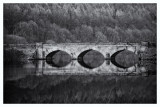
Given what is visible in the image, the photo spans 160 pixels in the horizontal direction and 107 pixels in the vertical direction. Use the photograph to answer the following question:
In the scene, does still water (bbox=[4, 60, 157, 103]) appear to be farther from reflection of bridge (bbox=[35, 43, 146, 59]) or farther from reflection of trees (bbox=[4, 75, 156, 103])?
reflection of bridge (bbox=[35, 43, 146, 59])

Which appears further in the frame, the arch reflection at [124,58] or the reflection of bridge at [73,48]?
the arch reflection at [124,58]

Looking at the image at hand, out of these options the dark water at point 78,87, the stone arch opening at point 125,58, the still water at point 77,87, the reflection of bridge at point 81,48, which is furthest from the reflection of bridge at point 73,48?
the still water at point 77,87

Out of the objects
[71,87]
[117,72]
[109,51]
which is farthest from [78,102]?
[109,51]

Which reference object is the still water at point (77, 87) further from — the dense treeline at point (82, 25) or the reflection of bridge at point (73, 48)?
the reflection of bridge at point (73, 48)

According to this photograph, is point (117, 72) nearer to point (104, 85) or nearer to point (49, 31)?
point (104, 85)

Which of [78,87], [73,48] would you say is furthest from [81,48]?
[78,87]

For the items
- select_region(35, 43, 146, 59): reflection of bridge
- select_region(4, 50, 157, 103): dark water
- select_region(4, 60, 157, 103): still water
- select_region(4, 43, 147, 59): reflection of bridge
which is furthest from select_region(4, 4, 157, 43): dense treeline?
select_region(4, 60, 157, 103): still water
